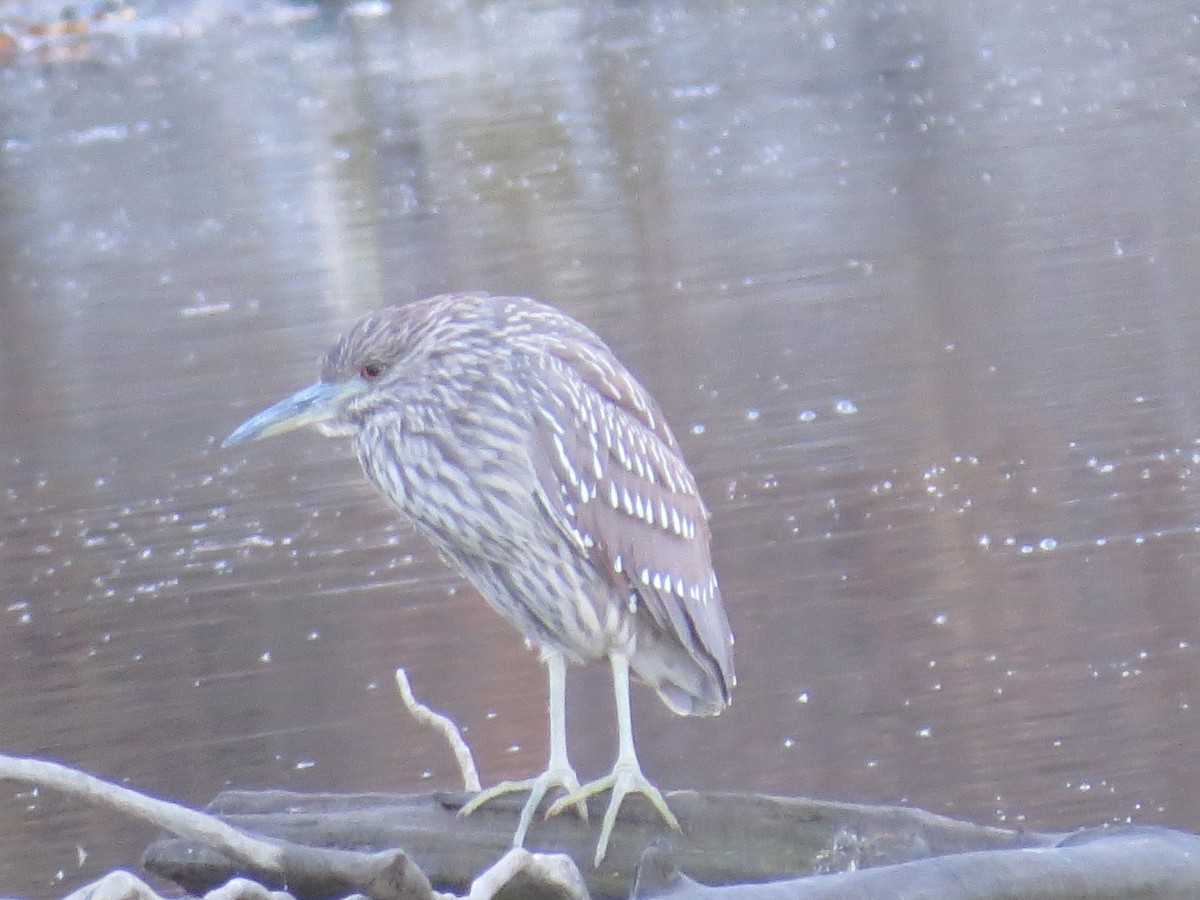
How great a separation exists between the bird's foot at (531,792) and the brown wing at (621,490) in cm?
35

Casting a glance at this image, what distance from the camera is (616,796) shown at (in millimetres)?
3883

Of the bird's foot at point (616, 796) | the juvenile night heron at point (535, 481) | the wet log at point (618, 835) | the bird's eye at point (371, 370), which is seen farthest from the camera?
the bird's eye at point (371, 370)

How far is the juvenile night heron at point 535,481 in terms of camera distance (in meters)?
3.99

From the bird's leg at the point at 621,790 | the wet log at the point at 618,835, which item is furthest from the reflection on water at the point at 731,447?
the wet log at the point at 618,835

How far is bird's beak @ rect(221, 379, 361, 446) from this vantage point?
4047 mm

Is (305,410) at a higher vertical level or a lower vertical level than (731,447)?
higher

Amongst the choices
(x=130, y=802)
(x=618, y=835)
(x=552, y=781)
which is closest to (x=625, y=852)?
(x=618, y=835)

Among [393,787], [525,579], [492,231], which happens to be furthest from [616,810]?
[492,231]

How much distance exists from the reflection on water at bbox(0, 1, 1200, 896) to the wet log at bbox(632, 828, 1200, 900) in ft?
5.82

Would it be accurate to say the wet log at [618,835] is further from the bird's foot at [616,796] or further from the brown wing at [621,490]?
the brown wing at [621,490]

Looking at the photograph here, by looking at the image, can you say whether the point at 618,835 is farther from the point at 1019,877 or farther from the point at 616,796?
the point at 1019,877

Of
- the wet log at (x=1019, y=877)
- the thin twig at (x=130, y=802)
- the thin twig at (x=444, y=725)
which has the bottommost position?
the thin twig at (x=444, y=725)

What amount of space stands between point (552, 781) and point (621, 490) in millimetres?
569

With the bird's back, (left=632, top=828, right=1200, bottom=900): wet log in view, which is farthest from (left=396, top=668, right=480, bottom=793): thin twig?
(left=632, top=828, right=1200, bottom=900): wet log
